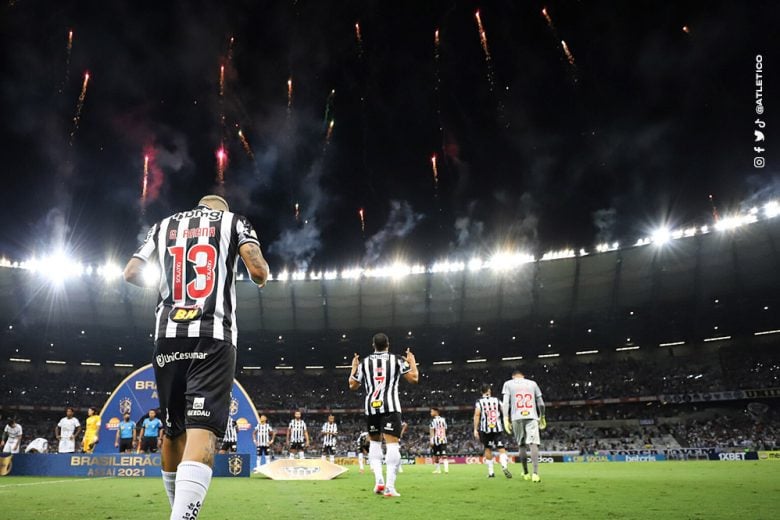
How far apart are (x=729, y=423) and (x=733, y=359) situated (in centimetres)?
585

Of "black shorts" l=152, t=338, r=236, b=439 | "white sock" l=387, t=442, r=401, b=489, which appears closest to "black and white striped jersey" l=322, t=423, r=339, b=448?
"white sock" l=387, t=442, r=401, b=489

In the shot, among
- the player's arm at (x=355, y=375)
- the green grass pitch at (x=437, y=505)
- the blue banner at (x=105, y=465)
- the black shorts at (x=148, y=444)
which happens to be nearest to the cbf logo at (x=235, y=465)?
the blue banner at (x=105, y=465)

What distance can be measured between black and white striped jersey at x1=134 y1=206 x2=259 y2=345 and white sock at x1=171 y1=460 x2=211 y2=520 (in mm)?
812

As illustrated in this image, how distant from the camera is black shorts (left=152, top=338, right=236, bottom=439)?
3.30 meters

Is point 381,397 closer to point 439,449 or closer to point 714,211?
point 439,449

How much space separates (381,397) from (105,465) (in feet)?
35.0

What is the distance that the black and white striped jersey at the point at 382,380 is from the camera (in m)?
8.59

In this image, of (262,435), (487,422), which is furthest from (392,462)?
(262,435)

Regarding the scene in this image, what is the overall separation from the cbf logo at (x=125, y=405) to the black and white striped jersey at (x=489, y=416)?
492 inches

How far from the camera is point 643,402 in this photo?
159 feet

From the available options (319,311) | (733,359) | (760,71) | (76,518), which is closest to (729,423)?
(733,359)

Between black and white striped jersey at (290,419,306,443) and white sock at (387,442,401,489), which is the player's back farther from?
black and white striped jersey at (290,419,306,443)

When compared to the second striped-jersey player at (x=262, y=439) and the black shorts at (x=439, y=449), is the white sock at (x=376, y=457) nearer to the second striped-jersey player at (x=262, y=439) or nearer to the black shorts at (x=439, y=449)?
the black shorts at (x=439, y=449)

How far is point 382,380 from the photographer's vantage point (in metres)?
8.77
